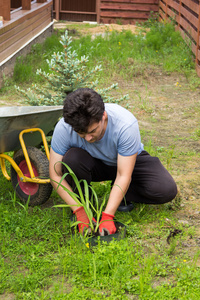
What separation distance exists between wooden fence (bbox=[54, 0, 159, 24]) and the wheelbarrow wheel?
10719mm

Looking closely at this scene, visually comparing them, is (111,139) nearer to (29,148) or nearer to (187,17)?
(29,148)

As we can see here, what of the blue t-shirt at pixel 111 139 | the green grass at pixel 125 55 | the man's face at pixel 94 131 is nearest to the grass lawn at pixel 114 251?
the blue t-shirt at pixel 111 139

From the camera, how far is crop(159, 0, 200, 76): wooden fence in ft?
24.5

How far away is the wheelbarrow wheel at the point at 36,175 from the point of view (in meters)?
3.16

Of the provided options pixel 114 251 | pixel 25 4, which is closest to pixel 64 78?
pixel 114 251

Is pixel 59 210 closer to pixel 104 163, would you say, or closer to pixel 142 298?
pixel 104 163

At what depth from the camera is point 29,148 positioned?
128 inches

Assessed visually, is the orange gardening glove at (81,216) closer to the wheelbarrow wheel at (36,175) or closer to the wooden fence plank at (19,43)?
the wheelbarrow wheel at (36,175)

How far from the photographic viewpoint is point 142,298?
2189mm

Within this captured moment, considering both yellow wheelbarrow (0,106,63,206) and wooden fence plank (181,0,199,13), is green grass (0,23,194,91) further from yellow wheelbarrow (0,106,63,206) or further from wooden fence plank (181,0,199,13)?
yellow wheelbarrow (0,106,63,206)

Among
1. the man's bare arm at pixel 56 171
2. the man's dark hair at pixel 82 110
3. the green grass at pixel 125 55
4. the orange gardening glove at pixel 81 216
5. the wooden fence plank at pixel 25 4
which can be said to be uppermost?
the man's dark hair at pixel 82 110

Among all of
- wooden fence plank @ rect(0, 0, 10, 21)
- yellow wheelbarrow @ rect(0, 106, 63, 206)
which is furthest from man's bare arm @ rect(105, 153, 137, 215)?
wooden fence plank @ rect(0, 0, 10, 21)

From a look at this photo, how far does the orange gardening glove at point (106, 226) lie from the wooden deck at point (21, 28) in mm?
4184

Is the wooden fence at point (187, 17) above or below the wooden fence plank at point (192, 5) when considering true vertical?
below
